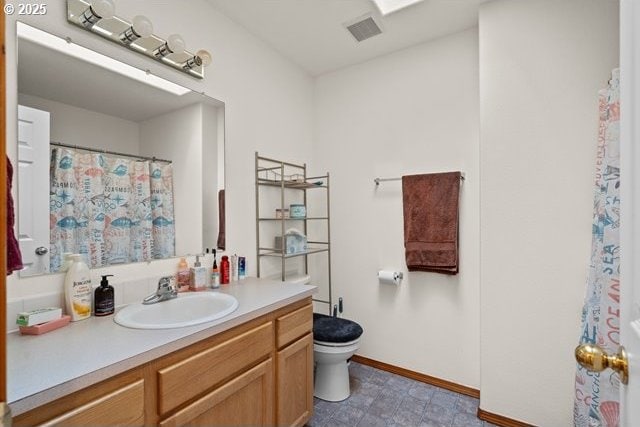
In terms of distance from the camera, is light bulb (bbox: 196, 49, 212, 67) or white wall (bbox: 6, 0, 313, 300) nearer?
white wall (bbox: 6, 0, 313, 300)

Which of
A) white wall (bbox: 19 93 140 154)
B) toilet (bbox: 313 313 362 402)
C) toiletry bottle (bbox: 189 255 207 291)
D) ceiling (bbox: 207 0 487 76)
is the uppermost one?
ceiling (bbox: 207 0 487 76)

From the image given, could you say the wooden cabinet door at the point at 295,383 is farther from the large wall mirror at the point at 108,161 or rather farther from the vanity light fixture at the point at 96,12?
the vanity light fixture at the point at 96,12

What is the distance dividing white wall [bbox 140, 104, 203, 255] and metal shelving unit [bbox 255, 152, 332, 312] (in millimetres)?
472

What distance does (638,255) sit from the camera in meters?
0.49

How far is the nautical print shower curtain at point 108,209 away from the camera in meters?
1.21

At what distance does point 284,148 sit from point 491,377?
6.82 feet

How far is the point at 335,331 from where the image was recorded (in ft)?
6.37

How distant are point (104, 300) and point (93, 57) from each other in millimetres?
1071

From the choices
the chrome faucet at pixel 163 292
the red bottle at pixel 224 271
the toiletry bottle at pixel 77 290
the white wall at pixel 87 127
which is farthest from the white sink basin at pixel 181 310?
the white wall at pixel 87 127

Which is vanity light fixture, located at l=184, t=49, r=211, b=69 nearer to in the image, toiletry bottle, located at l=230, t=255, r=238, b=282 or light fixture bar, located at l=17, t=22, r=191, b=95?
light fixture bar, located at l=17, t=22, r=191, b=95

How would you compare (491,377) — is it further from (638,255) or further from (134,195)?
(134,195)

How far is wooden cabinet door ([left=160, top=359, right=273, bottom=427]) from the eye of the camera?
1.04m

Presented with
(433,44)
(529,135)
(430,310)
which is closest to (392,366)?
(430,310)

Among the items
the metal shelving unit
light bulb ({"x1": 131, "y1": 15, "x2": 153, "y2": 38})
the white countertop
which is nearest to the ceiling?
light bulb ({"x1": 131, "y1": 15, "x2": 153, "y2": 38})
